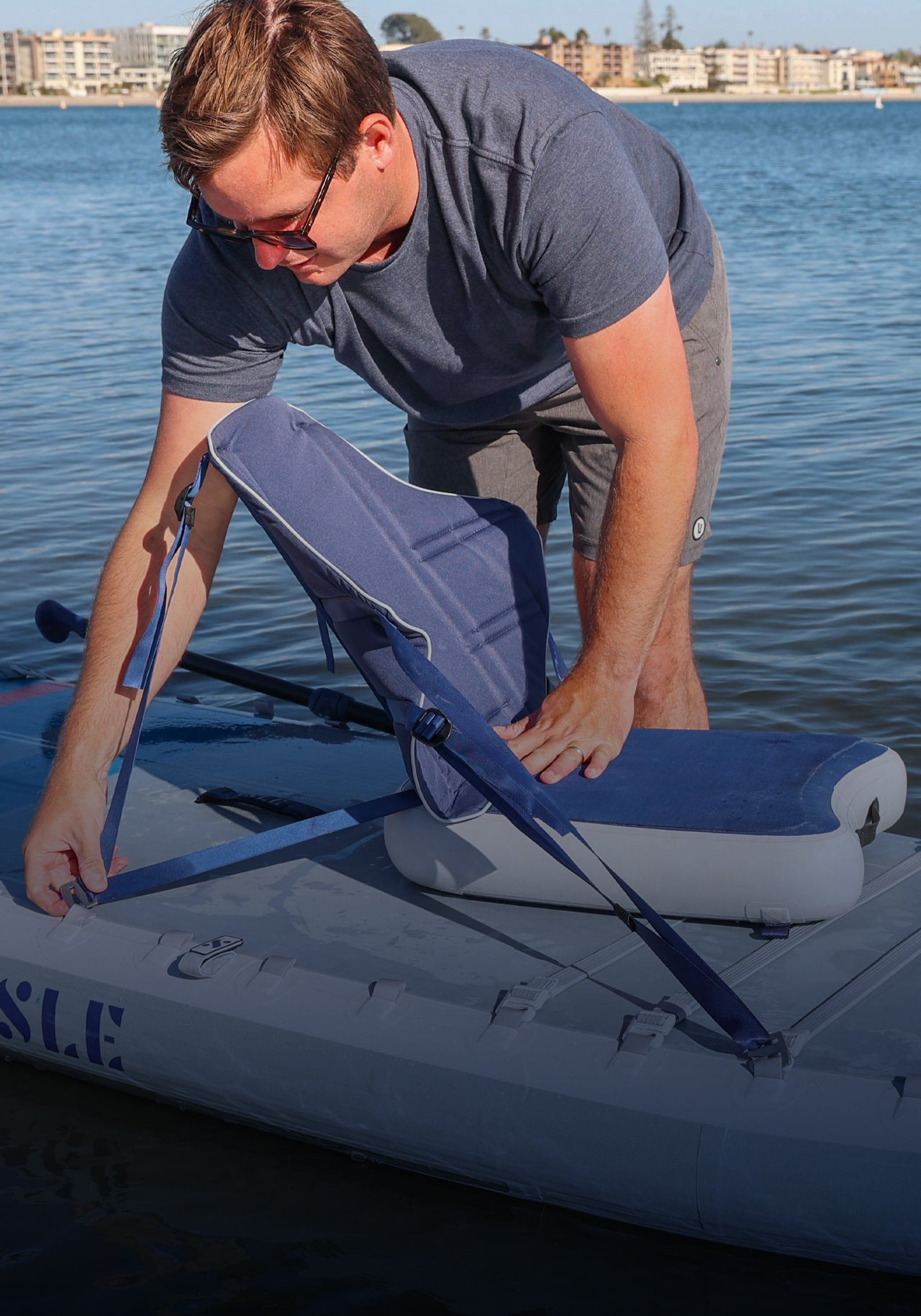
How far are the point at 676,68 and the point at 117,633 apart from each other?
A: 490 feet

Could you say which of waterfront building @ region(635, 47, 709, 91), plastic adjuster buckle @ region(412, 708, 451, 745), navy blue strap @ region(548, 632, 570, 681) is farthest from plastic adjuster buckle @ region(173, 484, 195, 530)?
waterfront building @ region(635, 47, 709, 91)

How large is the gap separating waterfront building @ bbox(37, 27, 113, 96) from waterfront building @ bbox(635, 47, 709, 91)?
51.7 metres

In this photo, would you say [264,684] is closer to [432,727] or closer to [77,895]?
[77,895]

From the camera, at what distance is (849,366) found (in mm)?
9773

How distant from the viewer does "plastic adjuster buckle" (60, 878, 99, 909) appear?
2471 millimetres

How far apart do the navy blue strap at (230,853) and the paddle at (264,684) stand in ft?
2.70

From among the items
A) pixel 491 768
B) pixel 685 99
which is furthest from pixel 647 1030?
pixel 685 99

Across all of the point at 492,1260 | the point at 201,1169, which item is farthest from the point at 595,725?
the point at 201,1169

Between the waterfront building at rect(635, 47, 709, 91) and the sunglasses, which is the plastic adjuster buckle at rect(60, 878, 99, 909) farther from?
the waterfront building at rect(635, 47, 709, 91)

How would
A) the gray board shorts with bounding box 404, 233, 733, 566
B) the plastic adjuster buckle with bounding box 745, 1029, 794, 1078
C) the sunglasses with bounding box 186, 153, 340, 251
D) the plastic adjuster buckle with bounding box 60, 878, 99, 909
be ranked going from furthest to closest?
the gray board shorts with bounding box 404, 233, 733, 566, the plastic adjuster buckle with bounding box 60, 878, 99, 909, the sunglasses with bounding box 186, 153, 340, 251, the plastic adjuster buckle with bounding box 745, 1029, 794, 1078

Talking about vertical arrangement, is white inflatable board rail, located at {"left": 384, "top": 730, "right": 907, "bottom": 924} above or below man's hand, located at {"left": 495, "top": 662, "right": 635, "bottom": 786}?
below

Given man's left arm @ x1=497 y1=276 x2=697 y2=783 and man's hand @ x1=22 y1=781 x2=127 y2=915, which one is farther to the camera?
man's hand @ x1=22 y1=781 x2=127 y2=915

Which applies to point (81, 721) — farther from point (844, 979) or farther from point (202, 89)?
point (844, 979)

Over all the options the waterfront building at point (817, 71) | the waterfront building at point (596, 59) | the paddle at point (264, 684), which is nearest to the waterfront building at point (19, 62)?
the waterfront building at point (596, 59)
